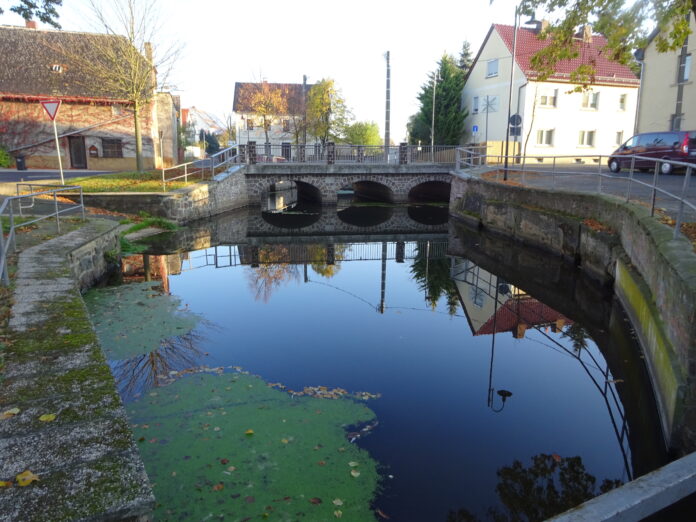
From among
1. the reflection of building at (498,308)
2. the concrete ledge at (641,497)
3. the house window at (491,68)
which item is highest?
the house window at (491,68)

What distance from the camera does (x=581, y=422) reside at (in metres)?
5.76

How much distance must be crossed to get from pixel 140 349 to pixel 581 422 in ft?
18.8

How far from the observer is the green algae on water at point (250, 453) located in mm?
4055

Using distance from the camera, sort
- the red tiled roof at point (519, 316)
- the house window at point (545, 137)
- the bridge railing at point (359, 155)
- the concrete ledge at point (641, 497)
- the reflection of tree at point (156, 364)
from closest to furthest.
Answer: the concrete ledge at point (641, 497), the reflection of tree at point (156, 364), the red tiled roof at point (519, 316), the bridge railing at point (359, 155), the house window at point (545, 137)

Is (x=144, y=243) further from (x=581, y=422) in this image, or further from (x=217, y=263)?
(x=581, y=422)

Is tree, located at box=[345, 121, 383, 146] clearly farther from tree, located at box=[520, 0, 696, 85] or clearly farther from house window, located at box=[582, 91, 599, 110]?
tree, located at box=[520, 0, 696, 85]

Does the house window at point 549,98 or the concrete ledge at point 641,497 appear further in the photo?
the house window at point 549,98

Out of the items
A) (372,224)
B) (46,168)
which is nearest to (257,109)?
(46,168)

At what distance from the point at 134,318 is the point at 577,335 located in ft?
24.3

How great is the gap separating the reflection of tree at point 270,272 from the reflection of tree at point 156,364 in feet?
9.87

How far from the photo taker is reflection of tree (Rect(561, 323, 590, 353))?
321 inches

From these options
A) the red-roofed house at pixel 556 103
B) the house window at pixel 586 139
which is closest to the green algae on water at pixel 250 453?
the red-roofed house at pixel 556 103

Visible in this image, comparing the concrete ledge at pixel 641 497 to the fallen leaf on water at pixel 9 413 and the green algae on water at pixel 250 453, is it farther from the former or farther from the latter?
the fallen leaf on water at pixel 9 413

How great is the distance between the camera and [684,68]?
2400 cm
